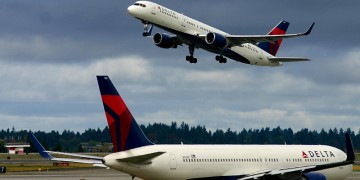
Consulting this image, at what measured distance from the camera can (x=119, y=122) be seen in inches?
1928

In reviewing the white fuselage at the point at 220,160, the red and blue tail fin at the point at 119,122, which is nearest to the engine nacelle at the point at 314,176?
the white fuselage at the point at 220,160

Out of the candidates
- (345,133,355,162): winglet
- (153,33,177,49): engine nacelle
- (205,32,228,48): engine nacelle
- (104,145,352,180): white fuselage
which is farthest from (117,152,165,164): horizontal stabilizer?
(153,33,177,49): engine nacelle

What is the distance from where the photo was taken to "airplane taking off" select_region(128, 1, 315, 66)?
249 feet

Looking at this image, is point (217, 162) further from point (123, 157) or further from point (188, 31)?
point (188, 31)

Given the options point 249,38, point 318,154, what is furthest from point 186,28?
point 318,154

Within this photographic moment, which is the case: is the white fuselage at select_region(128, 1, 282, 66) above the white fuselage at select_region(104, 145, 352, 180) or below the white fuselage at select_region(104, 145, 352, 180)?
above

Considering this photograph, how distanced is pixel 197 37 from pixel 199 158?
28.1 m

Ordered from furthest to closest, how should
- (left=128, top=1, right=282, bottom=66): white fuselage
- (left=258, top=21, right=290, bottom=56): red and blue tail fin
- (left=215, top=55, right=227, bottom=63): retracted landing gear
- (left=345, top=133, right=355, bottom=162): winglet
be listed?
(left=258, top=21, right=290, bottom=56): red and blue tail fin < (left=215, top=55, right=227, bottom=63): retracted landing gear < (left=128, top=1, right=282, bottom=66): white fuselage < (left=345, top=133, right=355, bottom=162): winglet

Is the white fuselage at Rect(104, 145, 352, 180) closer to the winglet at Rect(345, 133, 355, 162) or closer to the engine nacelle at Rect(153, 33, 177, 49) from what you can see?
the winglet at Rect(345, 133, 355, 162)

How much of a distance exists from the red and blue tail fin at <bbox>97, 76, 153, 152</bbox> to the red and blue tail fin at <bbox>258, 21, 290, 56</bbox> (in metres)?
43.2

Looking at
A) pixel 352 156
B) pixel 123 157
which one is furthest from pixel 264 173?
pixel 123 157

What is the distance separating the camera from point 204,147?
175ft

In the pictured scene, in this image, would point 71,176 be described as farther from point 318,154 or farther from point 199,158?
point 199,158

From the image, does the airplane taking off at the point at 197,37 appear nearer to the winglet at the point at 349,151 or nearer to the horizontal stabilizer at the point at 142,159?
the winglet at the point at 349,151
